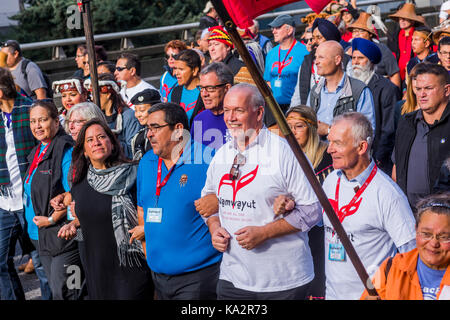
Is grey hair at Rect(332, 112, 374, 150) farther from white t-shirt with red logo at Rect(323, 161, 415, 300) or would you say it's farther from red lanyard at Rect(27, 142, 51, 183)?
red lanyard at Rect(27, 142, 51, 183)

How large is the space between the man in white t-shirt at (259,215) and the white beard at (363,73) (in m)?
3.02

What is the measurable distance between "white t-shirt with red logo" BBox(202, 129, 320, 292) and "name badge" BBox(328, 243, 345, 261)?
19 cm

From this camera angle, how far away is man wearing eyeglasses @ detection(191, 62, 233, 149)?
564 centimetres

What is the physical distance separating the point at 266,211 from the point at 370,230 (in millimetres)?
627

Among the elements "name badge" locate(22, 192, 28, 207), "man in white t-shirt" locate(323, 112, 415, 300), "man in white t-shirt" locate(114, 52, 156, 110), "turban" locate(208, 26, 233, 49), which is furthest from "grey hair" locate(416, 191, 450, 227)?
"man in white t-shirt" locate(114, 52, 156, 110)

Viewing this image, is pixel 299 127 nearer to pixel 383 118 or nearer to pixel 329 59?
pixel 329 59

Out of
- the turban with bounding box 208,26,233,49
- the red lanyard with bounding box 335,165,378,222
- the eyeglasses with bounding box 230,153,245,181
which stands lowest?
the red lanyard with bounding box 335,165,378,222

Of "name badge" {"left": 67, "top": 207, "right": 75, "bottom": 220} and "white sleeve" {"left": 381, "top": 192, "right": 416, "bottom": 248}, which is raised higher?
"white sleeve" {"left": 381, "top": 192, "right": 416, "bottom": 248}

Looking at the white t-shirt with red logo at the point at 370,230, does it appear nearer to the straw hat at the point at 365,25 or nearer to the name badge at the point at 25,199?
the name badge at the point at 25,199

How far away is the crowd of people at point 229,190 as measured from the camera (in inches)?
157

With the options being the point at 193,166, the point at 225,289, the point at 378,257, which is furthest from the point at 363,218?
the point at 193,166

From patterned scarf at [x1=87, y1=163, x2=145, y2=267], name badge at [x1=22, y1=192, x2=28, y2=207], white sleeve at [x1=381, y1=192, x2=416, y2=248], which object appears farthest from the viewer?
name badge at [x1=22, y1=192, x2=28, y2=207]
